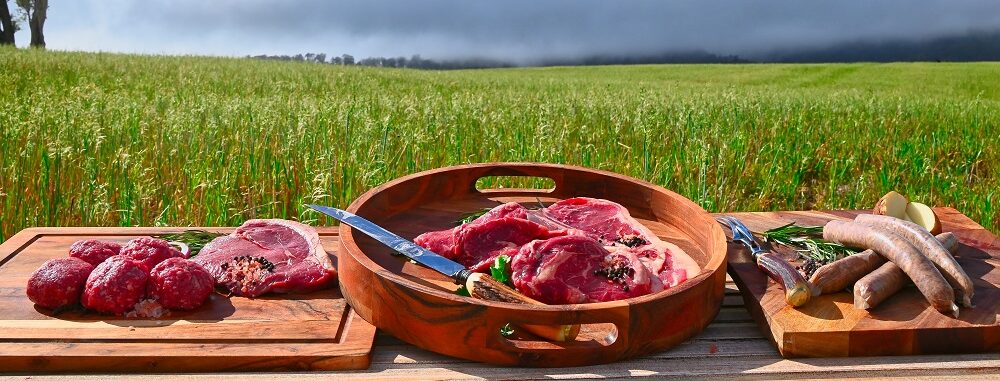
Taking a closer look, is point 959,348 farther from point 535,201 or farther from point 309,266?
point 309,266

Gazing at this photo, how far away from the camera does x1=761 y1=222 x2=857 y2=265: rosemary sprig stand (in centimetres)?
311

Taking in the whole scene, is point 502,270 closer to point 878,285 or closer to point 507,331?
point 507,331

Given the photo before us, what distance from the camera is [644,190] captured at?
3.46 meters

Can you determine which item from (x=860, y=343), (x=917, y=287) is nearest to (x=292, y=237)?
(x=860, y=343)

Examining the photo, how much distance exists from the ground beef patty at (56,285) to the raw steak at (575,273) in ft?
4.75

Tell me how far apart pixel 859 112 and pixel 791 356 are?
32.1 feet

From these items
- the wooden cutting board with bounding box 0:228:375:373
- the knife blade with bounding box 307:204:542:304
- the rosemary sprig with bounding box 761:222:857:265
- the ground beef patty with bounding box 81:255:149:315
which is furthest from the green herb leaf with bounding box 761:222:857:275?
the ground beef patty with bounding box 81:255:149:315

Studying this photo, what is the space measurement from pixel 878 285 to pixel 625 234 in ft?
3.01

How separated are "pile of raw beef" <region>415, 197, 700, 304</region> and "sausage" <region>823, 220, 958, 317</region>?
2.28 feet

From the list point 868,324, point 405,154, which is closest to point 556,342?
point 868,324

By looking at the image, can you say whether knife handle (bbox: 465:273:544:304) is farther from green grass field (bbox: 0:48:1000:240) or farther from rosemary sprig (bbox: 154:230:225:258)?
green grass field (bbox: 0:48:1000:240)

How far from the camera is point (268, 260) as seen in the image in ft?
9.46

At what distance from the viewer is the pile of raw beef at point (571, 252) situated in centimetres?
242

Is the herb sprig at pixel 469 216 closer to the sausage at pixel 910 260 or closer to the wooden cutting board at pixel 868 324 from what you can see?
the wooden cutting board at pixel 868 324
